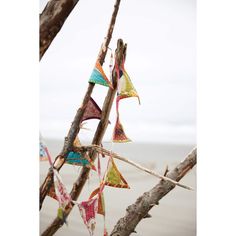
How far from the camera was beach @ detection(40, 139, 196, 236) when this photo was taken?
1.72 metres

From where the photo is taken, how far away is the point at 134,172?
1.75 m

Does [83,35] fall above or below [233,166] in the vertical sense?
above

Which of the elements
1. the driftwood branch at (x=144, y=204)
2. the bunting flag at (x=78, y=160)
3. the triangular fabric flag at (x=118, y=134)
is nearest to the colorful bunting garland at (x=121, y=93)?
the triangular fabric flag at (x=118, y=134)

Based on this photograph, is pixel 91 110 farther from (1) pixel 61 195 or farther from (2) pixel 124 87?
(1) pixel 61 195

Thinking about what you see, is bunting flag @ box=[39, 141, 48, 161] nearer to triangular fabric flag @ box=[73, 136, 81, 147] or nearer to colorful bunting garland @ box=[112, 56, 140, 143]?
triangular fabric flag @ box=[73, 136, 81, 147]

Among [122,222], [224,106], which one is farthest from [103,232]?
[224,106]

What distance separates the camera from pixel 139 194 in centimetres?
181

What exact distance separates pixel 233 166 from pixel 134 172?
1.46 feet

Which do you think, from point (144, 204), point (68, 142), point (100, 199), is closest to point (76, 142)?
point (68, 142)

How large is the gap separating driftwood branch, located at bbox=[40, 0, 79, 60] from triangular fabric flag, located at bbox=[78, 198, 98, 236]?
0.57 metres

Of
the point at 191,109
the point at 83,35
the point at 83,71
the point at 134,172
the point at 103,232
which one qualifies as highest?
the point at 83,35

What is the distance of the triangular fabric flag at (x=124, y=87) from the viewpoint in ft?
5.73

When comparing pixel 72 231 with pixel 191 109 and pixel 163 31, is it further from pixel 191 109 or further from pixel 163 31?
pixel 163 31

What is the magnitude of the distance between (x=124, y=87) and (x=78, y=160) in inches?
12.9
